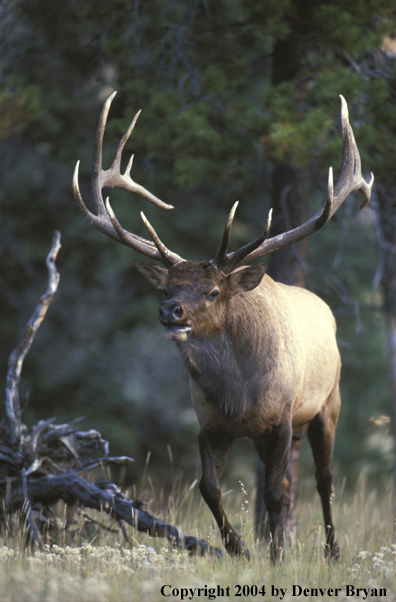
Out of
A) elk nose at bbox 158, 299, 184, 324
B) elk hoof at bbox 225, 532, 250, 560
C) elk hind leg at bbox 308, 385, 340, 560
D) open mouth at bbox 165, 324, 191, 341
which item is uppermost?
elk nose at bbox 158, 299, 184, 324

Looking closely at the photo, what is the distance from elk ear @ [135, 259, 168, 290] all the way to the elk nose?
0.63 m

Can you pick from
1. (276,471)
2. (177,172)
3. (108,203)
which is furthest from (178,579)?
(177,172)

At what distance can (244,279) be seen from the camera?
4.45m

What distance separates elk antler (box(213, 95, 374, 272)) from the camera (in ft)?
14.0

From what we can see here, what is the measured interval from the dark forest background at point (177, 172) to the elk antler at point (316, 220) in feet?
2.87

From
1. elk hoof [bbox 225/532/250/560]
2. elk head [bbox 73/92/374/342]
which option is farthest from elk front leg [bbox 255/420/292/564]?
elk head [bbox 73/92/374/342]

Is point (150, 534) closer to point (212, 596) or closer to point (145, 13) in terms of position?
point (212, 596)

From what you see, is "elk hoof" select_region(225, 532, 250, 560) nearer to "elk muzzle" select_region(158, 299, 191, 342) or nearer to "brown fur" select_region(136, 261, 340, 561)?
"brown fur" select_region(136, 261, 340, 561)

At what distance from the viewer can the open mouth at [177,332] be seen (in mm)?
3967

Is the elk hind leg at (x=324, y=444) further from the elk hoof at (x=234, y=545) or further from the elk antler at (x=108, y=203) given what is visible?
the elk antler at (x=108, y=203)

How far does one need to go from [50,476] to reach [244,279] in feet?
6.71

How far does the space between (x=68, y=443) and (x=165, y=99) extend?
9.99 ft

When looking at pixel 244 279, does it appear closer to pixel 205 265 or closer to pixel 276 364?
pixel 205 265

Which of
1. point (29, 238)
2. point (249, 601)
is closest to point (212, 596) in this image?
point (249, 601)
